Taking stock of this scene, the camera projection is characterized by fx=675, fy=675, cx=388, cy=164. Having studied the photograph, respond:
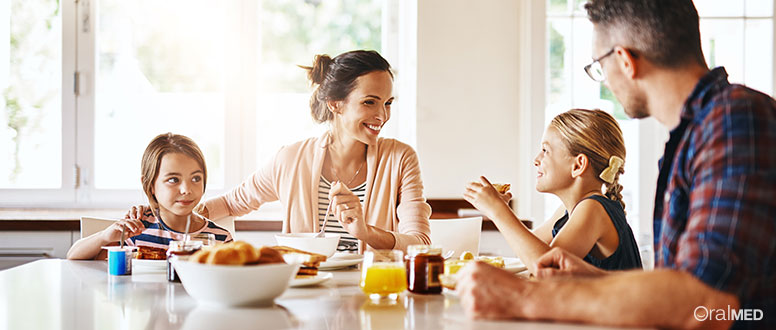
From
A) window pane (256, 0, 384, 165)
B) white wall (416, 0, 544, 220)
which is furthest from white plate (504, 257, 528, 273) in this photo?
window pane (256, 0, 384, 165)

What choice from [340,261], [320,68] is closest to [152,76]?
[320,68]

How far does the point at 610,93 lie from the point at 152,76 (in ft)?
7.66

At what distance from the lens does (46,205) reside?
345cm

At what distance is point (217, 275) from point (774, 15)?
3382 mm

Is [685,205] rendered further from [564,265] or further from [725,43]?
[725,43]

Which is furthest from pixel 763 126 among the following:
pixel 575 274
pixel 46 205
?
pixel 46 205

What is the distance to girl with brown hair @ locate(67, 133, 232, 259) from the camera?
2.00 m

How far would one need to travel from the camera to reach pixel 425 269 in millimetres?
1299

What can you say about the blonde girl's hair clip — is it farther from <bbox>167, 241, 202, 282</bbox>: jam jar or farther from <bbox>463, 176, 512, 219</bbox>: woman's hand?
<bbox>167, 241, 202, 282</bbox>: jam jar

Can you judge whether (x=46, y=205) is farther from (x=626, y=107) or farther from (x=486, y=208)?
(x=626, y=107)

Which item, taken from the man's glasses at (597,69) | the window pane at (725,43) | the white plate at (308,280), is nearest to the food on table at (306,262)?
the white plate at (308,280)

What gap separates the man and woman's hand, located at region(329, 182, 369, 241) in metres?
0.75

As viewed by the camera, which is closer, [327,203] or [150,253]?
[150,253]

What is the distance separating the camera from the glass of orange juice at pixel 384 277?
123 cm
